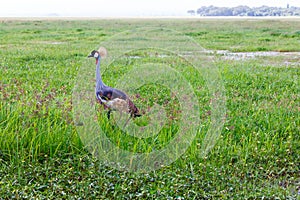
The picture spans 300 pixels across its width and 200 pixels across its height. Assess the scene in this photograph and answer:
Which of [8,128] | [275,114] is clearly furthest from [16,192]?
[275,114]

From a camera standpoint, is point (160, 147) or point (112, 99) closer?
point (160, 147)

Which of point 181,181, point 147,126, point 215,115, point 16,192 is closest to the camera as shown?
point 16,192

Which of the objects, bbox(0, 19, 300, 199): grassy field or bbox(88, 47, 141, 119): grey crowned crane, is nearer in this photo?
bbox(0, 19, 300, 199): grassy field

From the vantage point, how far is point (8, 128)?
4.82m

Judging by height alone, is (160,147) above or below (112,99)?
below

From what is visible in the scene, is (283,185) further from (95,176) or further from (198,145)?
(95,176)

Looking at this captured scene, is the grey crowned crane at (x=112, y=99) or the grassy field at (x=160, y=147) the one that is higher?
the grey crowned crane at (x=112, y=99)

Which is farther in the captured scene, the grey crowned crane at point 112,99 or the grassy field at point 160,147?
the grey crowned crane at point 112,99

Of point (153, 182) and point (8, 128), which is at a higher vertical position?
point (8, 128)

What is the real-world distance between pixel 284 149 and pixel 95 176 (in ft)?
7.16

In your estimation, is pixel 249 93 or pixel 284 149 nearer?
pixel 284 149

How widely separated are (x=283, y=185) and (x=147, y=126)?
1.75 m

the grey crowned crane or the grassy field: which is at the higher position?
the grey crowned crane

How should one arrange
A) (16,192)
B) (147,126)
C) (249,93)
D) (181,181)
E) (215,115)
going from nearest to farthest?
(16,192) < (181,181) < (147,126) < (215,115) < (249,93)
